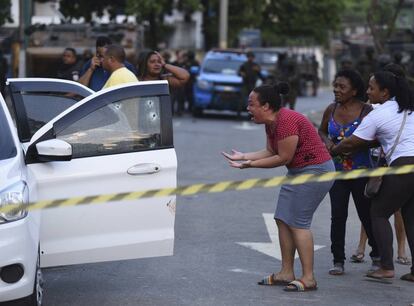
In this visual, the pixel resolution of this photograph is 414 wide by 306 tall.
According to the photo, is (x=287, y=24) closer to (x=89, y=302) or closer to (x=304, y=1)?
(x=304, y=1)

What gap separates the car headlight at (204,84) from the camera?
26.5 m

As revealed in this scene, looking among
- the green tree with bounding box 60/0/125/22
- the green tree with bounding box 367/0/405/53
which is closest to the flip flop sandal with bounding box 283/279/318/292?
the green tree with bounding box 367/0/405/53

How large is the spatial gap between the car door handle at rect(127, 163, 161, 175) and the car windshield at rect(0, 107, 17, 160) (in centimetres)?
81

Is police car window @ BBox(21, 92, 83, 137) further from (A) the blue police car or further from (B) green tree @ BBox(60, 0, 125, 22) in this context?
(B) green tree @ BBox(60, 0, 125, 22)

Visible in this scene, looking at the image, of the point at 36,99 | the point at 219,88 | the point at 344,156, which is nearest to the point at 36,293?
the point at 36,99

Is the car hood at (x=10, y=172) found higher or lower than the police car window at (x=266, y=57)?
higher

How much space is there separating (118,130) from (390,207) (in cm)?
225

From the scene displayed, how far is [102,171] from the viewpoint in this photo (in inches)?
278

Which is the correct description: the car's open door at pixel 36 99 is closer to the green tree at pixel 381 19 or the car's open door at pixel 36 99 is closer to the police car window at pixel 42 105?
the police car window at pixel 42 105

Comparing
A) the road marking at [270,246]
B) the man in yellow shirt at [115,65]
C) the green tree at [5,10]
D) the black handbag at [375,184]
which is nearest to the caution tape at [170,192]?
the black handbag at [375,184]

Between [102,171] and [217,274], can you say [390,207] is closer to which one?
[217,274]

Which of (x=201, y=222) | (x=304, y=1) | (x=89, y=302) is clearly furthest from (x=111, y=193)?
(x=304, y=1)

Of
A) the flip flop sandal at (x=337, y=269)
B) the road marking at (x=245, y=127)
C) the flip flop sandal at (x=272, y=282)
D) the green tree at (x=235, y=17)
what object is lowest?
the road marking at (x=245, y=127)

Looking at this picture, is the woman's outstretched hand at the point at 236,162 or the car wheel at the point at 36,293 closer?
the car wheel at the point at 36,293
